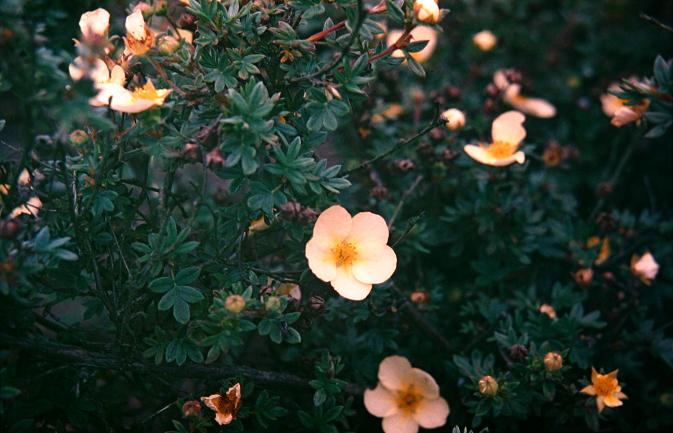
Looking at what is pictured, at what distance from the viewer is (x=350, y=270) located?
1557mm

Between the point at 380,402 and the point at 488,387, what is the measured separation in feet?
1.07

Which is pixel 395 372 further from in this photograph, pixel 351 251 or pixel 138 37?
pixel 138 37

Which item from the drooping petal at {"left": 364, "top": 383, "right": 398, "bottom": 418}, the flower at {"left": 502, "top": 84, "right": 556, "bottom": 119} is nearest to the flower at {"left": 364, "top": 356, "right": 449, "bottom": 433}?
the drooping petal at {"left": 364, "top": 383, "right": 398, "bottom": 418}

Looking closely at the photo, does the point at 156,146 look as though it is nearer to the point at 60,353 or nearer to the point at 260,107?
the point at 260,107

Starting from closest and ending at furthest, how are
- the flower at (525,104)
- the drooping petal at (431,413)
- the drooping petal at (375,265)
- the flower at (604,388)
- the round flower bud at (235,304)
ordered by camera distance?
the round flower bud at (235,304) → the drooping petal at (375,265) → the flower at (604,388) → the drooping petal at (431,413) → the flower at (525,104)

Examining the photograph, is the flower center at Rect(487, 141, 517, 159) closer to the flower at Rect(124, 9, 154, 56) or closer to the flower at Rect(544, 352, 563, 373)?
the flower at Rect(544, 352, 563, 373)

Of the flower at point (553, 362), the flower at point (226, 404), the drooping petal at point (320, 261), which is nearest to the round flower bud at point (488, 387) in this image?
the flower at point (553, 362)

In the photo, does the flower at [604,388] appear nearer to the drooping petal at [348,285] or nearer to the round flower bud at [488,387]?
the round flower bud at [488,387]

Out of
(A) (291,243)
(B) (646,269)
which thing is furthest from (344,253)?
(B) (646,269)

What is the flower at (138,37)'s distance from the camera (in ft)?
4.57

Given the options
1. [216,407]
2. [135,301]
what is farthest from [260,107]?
[216,407]

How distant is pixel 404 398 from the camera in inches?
70.5

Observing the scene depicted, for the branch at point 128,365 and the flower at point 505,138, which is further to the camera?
the flower at point 505,138

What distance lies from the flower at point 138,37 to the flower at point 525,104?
1.59 metres
